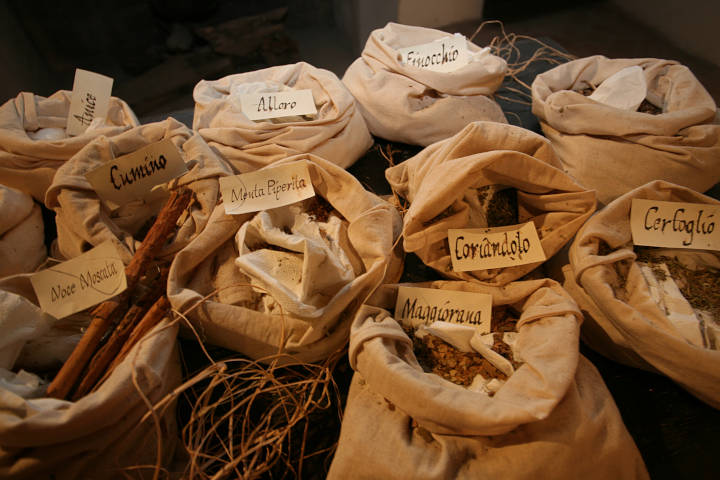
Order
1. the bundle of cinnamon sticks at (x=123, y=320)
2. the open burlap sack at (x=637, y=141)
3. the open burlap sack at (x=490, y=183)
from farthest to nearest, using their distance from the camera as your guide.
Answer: the open burlap sack at (x=637, y=141) < the open burlap sack at (x=490, y=183) < the bundle of cinnamon sticks at (x=123, y=320)

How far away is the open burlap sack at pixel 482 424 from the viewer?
2.00ft

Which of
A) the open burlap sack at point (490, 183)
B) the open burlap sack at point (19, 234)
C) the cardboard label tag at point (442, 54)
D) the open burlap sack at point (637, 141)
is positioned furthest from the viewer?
the cardboard label tag at point (442, 54)

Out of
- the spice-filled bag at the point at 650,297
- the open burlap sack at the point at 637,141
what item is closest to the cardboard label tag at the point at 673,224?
the spice-filled bag at the point at 650,297

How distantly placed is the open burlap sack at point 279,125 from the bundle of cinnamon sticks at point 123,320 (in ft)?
0.91

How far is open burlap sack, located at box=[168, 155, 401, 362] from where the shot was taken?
0.75 meters

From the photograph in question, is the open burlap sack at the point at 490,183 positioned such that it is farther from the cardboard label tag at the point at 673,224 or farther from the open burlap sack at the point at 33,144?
the open burlap sack at the point at 33,144

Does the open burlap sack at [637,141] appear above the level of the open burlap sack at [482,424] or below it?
above

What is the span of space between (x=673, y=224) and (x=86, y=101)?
150 centimetres

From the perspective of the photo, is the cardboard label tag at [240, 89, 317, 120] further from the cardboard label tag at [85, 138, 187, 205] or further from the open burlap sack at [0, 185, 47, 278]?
the open burlap sack at [0, 185, 47, 278]


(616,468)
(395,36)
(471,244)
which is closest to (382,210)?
(471,244)

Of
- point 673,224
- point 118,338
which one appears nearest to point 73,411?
point 118,338

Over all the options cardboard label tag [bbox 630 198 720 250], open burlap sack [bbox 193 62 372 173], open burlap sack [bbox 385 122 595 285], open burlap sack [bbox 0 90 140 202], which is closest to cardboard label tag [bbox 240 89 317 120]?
open burlap sack [bbox 193 62 372 173]

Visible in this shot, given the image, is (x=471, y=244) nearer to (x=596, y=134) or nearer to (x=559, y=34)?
(x=596, y=134)

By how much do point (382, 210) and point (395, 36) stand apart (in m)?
0.87
